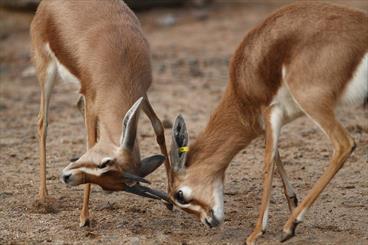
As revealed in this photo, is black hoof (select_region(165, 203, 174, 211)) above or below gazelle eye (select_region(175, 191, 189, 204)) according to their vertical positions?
below

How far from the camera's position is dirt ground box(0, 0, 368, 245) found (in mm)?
7371

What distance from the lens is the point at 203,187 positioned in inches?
284

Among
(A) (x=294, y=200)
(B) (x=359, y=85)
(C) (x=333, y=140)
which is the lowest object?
(A) (x=294, y=200)

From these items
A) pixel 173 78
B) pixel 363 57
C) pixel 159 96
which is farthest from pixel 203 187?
pixel 173 78

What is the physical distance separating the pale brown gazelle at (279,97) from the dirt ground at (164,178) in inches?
16.8

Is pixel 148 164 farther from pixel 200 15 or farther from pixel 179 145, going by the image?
pixel 200 15

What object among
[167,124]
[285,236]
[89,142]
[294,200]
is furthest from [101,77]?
[167,124]

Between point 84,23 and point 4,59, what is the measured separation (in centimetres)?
772

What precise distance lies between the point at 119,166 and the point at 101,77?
1196mm

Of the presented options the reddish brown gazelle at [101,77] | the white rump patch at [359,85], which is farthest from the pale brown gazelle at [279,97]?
the reddish brown gazelle at [101,77]

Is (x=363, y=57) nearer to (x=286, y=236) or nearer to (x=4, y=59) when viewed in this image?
(x=286, y=236)

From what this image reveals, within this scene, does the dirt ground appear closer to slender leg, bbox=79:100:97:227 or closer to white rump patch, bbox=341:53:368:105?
slender leg, bbox=79:100:97:227

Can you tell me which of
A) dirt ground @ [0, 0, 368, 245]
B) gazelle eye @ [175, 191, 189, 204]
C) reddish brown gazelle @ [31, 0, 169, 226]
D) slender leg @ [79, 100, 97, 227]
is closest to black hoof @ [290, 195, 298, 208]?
dirt ground @ [0, 0, 368, 245]

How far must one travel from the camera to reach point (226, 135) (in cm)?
727
